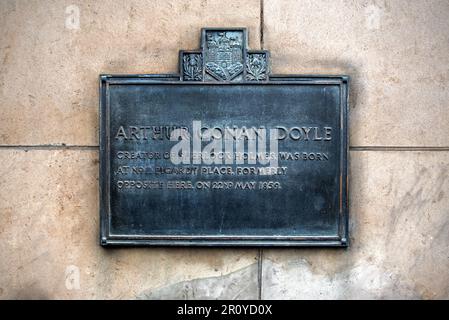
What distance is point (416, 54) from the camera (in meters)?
3.97

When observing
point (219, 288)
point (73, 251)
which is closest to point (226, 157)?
point (219, 288)

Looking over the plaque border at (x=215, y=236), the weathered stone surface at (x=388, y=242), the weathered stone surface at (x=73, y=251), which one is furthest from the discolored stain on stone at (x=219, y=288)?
the plaque border at (x=215, y=236)

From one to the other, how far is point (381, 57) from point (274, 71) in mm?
868

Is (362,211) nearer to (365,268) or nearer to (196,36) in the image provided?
(365,268)

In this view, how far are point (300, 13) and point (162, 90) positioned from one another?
1.27 metres

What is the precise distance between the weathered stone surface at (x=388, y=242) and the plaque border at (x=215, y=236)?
5.2 inches

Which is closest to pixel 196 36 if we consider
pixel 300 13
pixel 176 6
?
pixel 176 6

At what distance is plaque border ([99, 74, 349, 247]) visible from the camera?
3883 millimetres

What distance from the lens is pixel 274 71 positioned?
397cm

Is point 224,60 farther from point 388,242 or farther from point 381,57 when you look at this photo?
point 388,242

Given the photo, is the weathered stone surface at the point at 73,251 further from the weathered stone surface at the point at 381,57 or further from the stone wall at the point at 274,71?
the weathered stone surface at the point at 381,57

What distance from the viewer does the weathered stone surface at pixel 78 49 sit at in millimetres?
3992

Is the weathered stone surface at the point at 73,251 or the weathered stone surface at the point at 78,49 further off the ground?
the weathered stone surface at the point at 78,49

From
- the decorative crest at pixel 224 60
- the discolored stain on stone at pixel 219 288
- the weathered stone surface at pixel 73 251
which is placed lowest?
the discolored stain on stone at pixel 219 288
